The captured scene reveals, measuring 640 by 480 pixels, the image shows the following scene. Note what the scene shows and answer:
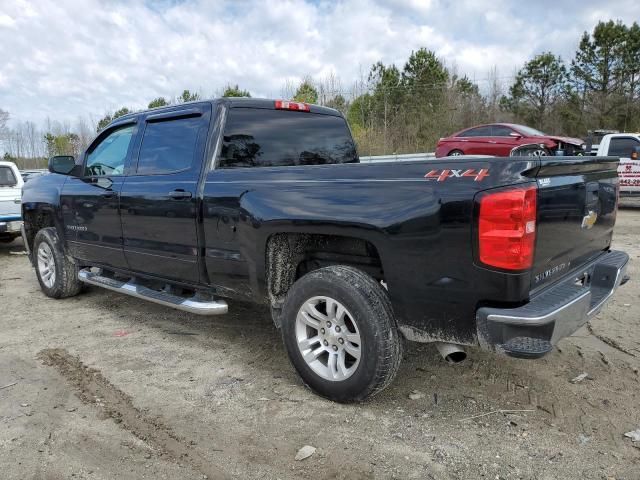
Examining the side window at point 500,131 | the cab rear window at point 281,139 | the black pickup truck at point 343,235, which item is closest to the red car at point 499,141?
the side window at point 500,131

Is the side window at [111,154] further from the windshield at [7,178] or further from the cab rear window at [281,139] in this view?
the windshield at [7,178]

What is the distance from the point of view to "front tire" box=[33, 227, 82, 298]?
577 cm

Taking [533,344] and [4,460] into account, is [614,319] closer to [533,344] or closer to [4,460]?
[533,344]

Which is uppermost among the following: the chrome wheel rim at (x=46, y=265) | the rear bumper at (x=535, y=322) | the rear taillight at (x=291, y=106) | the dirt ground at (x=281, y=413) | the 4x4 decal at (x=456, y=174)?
the rear taillight at (x=291, y=106)

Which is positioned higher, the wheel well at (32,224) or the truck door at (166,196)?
the truck door at (166,196)

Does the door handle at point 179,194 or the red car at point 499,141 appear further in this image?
the red car at point 499,141

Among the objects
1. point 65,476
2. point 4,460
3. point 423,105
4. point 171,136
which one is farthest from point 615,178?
point 423,105

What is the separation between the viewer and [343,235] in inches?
120

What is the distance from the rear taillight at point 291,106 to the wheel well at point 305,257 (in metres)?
1.38

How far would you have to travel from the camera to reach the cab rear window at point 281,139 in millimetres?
3998

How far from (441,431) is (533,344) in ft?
2.54

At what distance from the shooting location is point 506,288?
8.34 ft

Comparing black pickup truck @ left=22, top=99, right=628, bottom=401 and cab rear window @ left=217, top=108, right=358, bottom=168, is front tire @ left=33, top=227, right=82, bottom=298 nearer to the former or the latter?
black pickup truck @ left=22, top=99, right=628, bottom=401

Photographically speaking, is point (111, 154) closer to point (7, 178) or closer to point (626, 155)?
point (7, 178)
